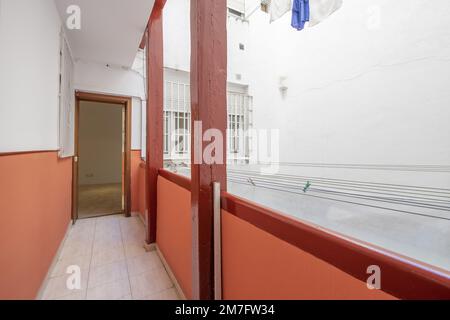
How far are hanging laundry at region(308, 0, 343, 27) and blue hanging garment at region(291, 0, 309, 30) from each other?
4cm

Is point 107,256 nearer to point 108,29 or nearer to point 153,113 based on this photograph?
point 153,113

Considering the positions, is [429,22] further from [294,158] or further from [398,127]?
[294,158]

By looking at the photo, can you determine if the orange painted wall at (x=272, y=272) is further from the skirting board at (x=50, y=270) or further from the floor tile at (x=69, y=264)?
the floor tile at (x=69, y=264)

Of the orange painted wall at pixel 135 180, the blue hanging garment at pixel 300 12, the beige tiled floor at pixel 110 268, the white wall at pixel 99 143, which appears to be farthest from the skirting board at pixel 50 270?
the white wall at pixel 99 143

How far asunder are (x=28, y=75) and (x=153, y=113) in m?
1.09

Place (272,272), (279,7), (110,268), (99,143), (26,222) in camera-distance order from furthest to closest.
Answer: (99,143) < (279,7) < (110,268) < (26,222) < (272,272)

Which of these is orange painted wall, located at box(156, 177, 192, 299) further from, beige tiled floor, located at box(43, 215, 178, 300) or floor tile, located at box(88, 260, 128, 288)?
floor tile, located at box(88, 260, 128, 288)

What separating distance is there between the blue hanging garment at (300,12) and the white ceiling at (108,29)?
1379mm

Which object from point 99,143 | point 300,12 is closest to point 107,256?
point 300,12

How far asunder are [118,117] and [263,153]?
4.79m

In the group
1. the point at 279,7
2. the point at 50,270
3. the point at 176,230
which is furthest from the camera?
the point at 279,7

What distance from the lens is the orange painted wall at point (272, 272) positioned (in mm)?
Result: 507

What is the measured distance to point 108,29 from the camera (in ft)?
7.43

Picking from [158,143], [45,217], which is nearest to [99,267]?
[45,217]
